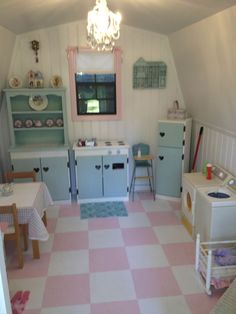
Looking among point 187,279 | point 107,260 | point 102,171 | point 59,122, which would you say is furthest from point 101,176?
point 187,279

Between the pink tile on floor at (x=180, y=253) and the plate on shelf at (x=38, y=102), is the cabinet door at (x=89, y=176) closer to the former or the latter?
the plate on shelf at (x=38, y=102)

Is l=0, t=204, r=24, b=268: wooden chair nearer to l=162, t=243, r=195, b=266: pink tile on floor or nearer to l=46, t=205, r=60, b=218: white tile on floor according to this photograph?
l=46, t=205, r=60, b=218: white tile on floor

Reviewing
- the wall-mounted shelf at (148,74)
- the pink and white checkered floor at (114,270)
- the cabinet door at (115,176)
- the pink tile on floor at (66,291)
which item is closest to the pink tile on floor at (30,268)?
the pink and white checkered floor at (114,270)

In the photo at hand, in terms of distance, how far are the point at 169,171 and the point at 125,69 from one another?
5.67 ft

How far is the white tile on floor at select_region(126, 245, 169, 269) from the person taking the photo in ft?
9.87

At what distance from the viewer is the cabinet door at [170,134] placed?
4189mm

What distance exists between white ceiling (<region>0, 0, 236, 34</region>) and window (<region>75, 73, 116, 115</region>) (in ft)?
3.00

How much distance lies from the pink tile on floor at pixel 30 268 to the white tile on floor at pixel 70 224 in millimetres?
580

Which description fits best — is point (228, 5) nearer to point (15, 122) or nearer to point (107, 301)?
point (107, 301)

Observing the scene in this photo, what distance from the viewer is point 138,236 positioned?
3.54 metres

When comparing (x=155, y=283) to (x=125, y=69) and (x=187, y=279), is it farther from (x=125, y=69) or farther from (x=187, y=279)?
(x=125, y=69)

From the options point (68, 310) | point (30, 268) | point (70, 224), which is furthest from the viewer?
point (70, 224)

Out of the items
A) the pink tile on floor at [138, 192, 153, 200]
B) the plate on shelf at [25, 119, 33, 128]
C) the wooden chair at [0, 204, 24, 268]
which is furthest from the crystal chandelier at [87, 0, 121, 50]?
the pink tile on floor at [138, 192, 153, 200]

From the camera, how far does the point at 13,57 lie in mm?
4215
